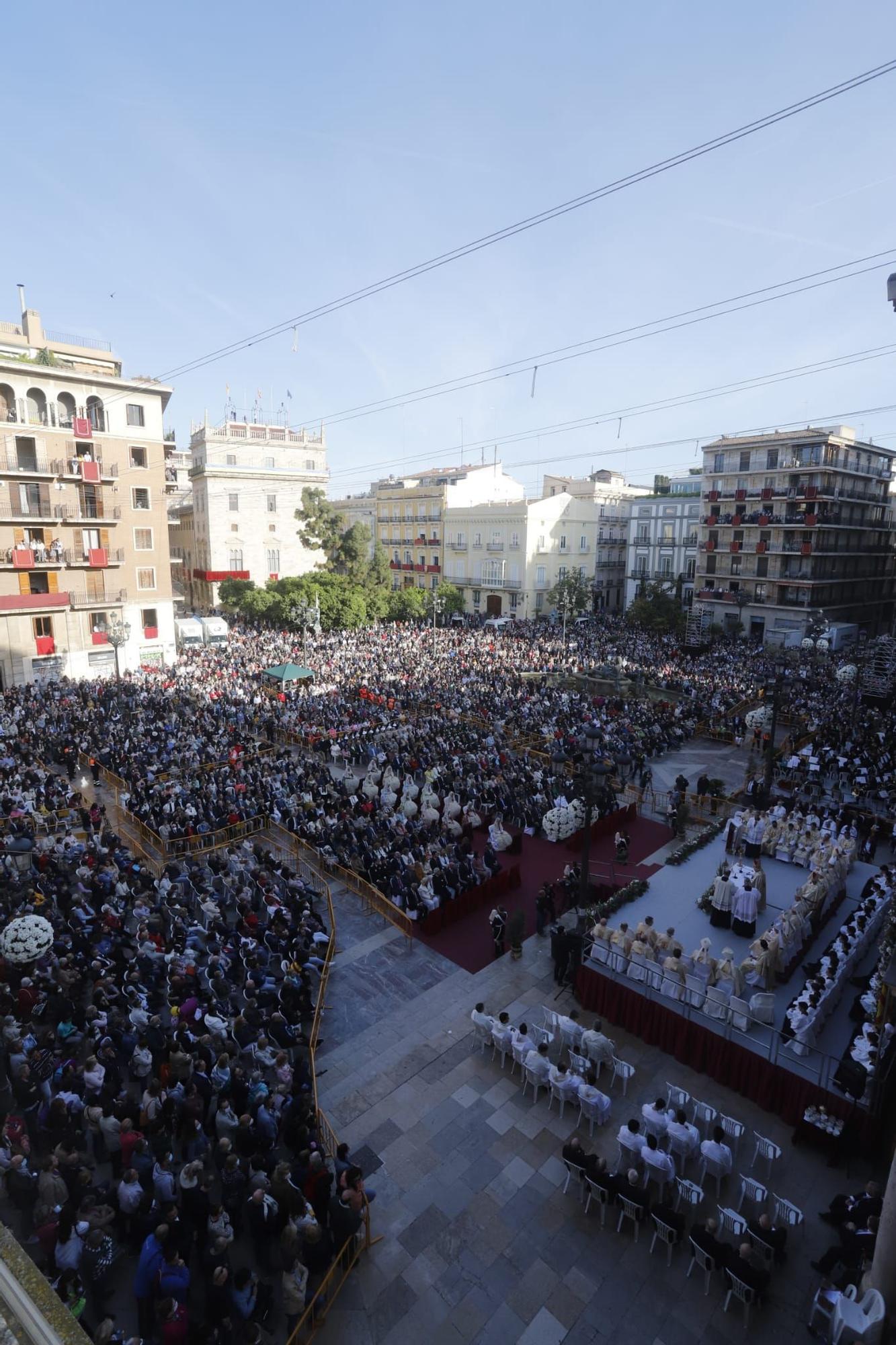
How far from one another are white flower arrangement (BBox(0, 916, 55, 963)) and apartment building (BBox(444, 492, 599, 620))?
48086mm

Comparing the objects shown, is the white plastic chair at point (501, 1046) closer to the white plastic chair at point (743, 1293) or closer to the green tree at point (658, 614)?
the white plastic chair at point (743, 1293)

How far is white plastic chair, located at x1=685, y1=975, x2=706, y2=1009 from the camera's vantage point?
9.88 metres

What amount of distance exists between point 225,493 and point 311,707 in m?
35.2

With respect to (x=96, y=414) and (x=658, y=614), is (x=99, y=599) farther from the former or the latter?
(x=658, y=614)

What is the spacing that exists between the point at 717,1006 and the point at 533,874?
19.5 feet

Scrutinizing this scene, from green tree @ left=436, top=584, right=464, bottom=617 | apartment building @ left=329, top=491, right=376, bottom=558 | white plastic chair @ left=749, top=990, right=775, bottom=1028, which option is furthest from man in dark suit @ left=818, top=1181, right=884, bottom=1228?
apartment building @ left=329, top=491, right=376, bottom=558

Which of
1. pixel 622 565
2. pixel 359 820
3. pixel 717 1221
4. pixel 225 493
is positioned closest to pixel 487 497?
pixel 622 565

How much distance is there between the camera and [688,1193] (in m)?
7.57

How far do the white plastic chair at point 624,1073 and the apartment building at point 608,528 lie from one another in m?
53.6

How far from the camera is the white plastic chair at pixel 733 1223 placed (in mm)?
7035

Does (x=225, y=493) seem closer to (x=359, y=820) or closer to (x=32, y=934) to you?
(x=359, y=820)

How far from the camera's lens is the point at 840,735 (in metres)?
23.1

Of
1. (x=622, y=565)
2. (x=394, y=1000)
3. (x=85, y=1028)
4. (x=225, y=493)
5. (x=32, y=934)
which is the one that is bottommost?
(x=394, y=1000)

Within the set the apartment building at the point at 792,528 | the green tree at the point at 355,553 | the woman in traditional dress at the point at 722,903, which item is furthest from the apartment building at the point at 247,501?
the woman in traditional dress at the point at 722,903
